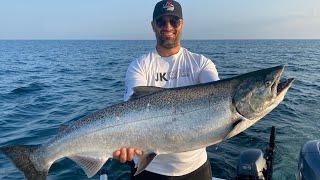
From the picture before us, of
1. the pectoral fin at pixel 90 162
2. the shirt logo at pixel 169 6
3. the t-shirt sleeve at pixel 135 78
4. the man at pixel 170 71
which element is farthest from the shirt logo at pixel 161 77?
the pectoral fin at pixel 90 162

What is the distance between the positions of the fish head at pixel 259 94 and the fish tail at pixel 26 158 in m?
2.61

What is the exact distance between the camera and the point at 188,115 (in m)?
4.45

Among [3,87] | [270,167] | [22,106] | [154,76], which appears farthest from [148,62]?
[3,87]

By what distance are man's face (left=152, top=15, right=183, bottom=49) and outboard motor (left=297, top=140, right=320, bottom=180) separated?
251cm

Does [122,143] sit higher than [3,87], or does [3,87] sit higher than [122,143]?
[122,143]

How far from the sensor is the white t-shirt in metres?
5.18

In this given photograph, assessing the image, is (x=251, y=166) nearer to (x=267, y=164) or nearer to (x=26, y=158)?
(x=267, y=164)

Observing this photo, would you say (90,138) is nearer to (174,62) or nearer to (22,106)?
(174,62)

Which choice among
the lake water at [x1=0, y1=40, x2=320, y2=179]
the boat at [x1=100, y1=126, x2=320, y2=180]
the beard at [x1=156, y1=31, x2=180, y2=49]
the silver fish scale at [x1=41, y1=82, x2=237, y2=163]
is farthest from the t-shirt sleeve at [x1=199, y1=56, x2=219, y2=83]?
the lake water at [x1=0, y1=40, x2=320, y2=179]

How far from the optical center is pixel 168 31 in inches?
208

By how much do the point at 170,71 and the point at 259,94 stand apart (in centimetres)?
133

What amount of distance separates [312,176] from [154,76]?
8.44ft

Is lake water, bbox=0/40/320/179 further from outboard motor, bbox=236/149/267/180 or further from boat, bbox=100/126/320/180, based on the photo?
outboard motor, bbox=236/149/267/180

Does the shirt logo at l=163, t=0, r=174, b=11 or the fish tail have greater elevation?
the shirt logo at l=163, t=0, r=174, b=11
